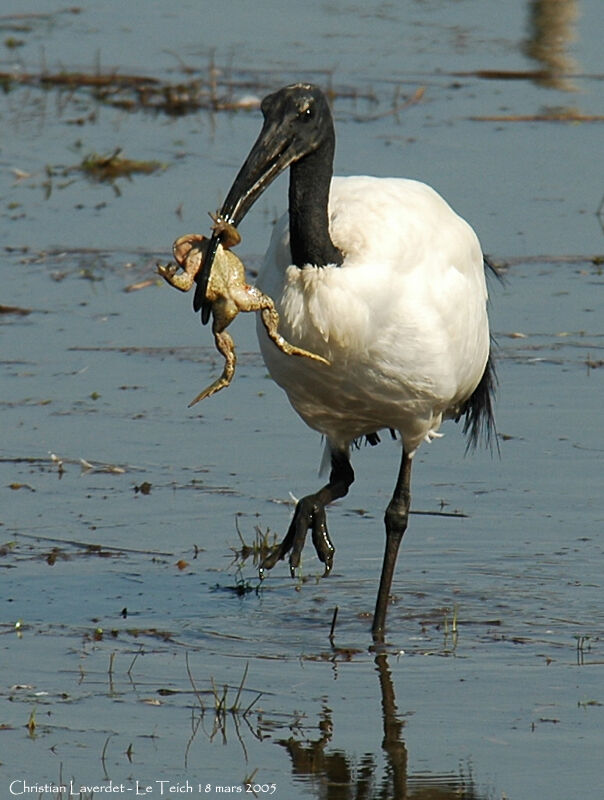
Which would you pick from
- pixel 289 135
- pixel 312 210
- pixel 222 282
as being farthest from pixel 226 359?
pixel 289 135

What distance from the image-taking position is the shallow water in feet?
18.3

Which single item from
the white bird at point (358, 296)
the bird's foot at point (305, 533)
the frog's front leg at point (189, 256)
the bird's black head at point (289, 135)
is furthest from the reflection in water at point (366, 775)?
the bird's black head at point (289, 135)

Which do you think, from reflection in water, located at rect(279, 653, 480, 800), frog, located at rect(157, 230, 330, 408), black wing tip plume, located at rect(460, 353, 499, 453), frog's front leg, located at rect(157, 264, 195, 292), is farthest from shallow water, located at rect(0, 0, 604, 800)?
frog's front leg, located at rect(157, 264, 195, 292)

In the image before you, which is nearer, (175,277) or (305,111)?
(175,277)

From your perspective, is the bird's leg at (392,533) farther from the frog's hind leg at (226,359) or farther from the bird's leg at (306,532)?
the frog's hind leg at (226,359)

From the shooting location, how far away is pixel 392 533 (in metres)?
7.13

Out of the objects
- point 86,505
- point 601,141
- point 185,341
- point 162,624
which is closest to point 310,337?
point 162,624

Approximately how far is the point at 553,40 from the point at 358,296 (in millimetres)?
10517

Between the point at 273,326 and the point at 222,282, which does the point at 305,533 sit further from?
the point at 222,282

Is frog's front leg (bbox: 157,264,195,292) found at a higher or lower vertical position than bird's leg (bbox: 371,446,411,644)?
higher

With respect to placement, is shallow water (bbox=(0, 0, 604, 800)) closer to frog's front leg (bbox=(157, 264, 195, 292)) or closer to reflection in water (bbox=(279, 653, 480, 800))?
reflection in water (bbox=(279, 653, 480, 800))

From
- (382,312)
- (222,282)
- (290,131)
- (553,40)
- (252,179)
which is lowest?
(553,40)

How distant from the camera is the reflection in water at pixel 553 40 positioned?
15125mm

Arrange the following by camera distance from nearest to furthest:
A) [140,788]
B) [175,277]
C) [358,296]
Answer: [140,788] < [175,277] < [358,296]
